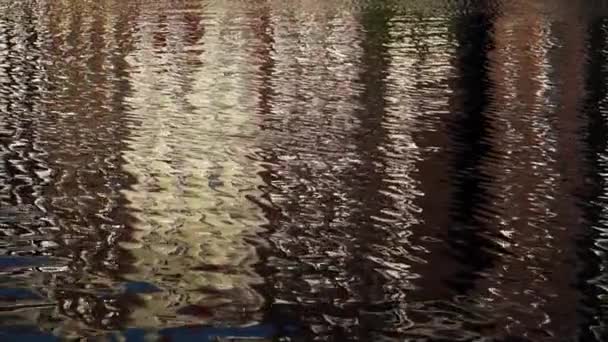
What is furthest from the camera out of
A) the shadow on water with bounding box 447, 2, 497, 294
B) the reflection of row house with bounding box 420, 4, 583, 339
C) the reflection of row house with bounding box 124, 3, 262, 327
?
the shadow on water with bounding box 447, 2, 497, 294

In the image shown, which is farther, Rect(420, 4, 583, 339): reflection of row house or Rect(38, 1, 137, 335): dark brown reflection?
Rect(420, 4, 583, 339): reflection of row house

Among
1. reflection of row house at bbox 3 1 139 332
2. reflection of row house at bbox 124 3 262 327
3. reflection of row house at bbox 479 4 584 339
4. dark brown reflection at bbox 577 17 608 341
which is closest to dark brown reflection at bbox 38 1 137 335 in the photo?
reflection of row house at bbox 3 1 139 332

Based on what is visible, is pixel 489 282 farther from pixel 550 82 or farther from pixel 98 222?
pixel 550 82

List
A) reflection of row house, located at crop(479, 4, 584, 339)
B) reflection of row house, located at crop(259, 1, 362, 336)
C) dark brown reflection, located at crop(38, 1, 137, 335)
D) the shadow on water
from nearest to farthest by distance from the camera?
dark brown reflection, located at crop(38, 1, 137, 335), reflection of row house, located at crop(479, 4, 584, 339), reflection of row house, located at crop(259, 1, 362, 336), the shadow on water

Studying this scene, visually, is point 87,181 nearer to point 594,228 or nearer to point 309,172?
point 309,172

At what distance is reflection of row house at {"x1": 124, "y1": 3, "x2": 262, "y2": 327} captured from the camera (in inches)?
567

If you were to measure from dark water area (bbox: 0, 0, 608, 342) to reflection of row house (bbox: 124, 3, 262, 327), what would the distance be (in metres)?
0.07

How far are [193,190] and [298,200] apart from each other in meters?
2.39

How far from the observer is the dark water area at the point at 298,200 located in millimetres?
13922

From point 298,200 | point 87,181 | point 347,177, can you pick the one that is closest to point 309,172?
point 347,177

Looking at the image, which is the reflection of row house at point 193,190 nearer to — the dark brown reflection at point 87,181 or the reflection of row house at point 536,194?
the dark brown reflection at point 87,181

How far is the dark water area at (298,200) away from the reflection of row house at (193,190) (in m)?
0.07

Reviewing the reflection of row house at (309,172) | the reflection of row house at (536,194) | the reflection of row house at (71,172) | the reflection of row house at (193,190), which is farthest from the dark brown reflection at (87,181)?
the reflection of row house at (536,194)

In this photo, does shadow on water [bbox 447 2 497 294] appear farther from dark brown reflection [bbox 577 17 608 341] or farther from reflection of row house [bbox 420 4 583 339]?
dark brown reflection [bbox 577 17 608 341]
